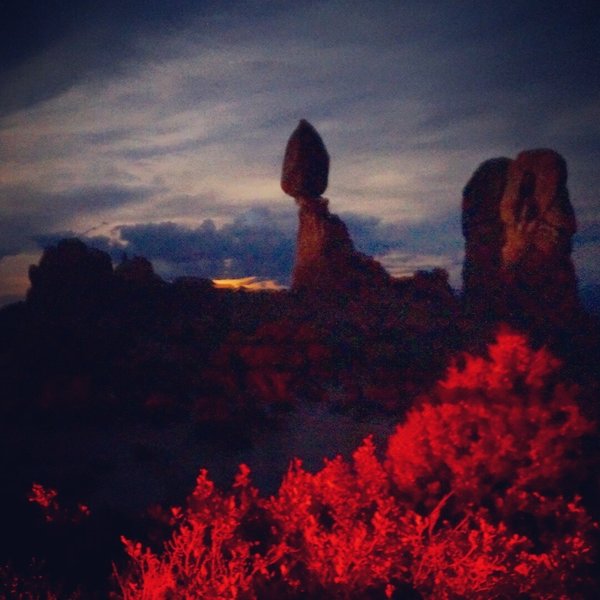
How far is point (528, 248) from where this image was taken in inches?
1313

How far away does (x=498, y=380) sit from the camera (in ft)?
31.3

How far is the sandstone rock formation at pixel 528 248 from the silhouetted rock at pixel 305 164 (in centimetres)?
1270

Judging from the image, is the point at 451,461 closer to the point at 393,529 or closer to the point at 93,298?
the point at 393,529

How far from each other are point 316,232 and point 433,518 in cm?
2852

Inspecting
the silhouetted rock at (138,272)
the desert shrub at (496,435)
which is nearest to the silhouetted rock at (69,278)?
the silhouetted rock at (138,272)

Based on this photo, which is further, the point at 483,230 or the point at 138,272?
the point at 483,230

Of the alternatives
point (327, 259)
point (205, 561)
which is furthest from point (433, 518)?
point (327, 259)

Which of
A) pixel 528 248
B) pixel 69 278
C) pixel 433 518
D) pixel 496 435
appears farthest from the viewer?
pixel 528 248

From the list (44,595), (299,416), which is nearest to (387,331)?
(299,416)

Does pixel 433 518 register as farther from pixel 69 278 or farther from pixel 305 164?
pixel 305 164

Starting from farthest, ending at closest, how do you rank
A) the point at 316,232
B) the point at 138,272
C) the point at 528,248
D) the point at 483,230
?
the point at 483,230, the point at 316,232, the point at 528,248, the point at 138,272

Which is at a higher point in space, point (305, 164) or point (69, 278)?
point (305, 164)

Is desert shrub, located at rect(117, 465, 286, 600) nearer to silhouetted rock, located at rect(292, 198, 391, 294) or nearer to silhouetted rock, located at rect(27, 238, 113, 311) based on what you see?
silhouetted rock, located at rect(27, 238, 113, 311)

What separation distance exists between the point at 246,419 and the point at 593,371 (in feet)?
57.1
